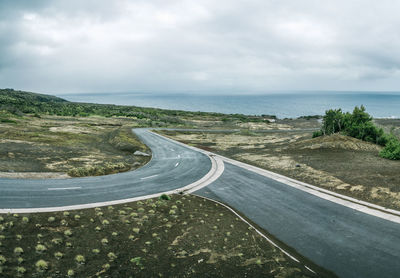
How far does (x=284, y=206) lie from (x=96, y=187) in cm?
1532

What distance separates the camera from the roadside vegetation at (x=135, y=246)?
1002 centimetres

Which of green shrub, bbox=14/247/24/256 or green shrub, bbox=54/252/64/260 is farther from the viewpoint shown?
green shrub, bbox=54/252/64/260

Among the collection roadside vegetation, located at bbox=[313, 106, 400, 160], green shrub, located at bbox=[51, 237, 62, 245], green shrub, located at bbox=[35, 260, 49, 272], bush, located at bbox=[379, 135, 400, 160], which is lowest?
green shrub, located at bbox=[35, 260, 49, 272]

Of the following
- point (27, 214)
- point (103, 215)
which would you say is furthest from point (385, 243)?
point (27, 214)

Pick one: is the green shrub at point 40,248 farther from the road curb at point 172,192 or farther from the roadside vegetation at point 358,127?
the roadside vegetation at point 358,127

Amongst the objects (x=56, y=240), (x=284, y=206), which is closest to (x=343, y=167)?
(x=284, y=206)

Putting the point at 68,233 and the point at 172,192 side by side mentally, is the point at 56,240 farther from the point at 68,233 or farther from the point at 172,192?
the point at 172,192

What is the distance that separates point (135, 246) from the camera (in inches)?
469

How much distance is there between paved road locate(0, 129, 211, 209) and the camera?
655 inches

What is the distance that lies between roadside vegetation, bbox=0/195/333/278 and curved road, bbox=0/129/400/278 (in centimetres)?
188

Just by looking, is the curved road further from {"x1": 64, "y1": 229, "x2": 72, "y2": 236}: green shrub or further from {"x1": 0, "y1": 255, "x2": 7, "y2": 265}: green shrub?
{"x1": 0, "y1": 255, "x2": 7, "y2": 265}: green shrub

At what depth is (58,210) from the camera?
15.0 metres

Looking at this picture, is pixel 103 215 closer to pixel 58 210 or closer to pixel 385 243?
pixel 58 210

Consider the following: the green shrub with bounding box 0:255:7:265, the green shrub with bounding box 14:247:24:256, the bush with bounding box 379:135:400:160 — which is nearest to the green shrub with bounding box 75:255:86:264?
the green shrub with bounding box 14:247:24:256
